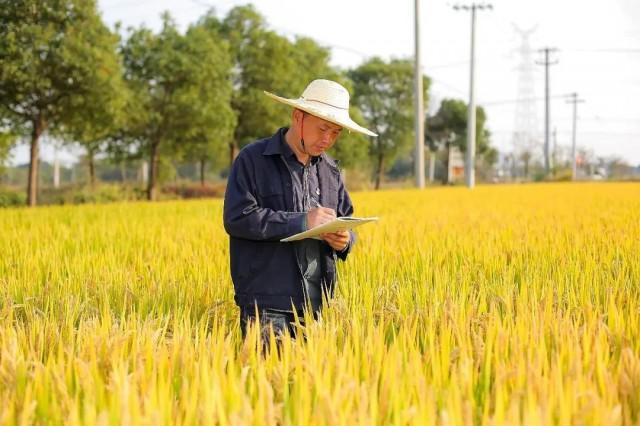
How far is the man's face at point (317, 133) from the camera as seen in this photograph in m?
2.95

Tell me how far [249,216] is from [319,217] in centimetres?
30

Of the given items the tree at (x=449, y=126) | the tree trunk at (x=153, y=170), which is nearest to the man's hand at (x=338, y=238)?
the tree trunk at (x=153, y=170)

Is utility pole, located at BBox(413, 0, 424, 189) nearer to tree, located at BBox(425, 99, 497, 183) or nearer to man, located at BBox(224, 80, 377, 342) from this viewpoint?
man, located at BBox(224, 80, 377, 342)

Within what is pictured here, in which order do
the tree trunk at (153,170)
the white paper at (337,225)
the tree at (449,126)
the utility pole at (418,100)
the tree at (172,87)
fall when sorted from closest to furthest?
the white paper at (337,225), the tree at (172,87), the tree trunk at (153,170), the utility pole at (418,100), the tree at (449,126)

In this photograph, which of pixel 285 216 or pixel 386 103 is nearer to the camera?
pixel 285 216

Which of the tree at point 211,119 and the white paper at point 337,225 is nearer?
the white paper at point 337,225

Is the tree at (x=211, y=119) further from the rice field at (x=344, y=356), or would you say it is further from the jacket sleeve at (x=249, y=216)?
the jacket sleeve at (x=249, y=216)

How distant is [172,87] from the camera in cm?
2466

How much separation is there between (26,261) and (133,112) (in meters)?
18.4

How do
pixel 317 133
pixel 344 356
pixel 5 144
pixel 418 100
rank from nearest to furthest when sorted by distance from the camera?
pixel 344 356
pixel 317 133
pixel 5 144
pixel 418 100

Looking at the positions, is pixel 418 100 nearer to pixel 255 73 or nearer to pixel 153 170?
pixel 255 73

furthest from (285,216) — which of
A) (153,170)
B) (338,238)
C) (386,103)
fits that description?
(386,103)

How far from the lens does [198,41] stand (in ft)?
82.7

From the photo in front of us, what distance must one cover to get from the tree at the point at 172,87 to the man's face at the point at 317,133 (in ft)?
69.4
